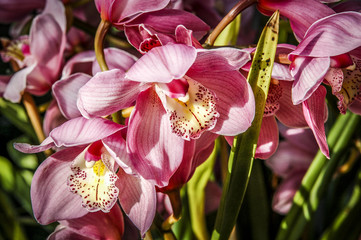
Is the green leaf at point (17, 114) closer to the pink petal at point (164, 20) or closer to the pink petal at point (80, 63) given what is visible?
the pink petal at point (80, 63)

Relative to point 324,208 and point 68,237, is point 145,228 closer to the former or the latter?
point 68,237

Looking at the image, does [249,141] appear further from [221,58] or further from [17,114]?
[17,114]

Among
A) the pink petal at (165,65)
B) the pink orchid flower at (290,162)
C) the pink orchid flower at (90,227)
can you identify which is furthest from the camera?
the pink orchid flower at (290,162)

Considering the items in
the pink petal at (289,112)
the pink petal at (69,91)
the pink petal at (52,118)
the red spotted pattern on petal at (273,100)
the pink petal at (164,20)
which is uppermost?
the pink petal at (164,20)

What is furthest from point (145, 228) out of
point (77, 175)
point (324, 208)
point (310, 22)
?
point (324, 208)

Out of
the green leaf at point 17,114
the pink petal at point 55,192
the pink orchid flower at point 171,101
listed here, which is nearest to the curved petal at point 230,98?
the pink orchid flower at point 171,101

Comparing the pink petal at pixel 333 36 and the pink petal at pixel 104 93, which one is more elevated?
the pink petal at pixel 333 36
